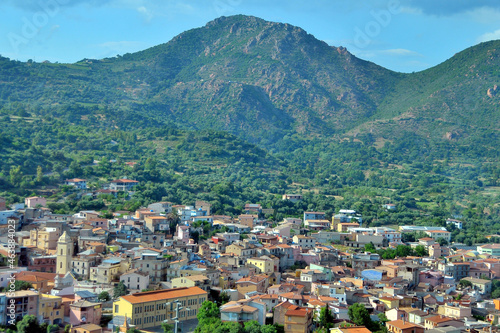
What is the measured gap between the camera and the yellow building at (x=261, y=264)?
110ft

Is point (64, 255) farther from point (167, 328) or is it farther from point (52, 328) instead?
point (167, 328)

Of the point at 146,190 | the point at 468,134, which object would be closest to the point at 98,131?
the point at 146,190

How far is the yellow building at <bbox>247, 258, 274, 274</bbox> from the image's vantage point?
33594mm

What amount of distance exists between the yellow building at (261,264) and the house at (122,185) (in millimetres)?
22962

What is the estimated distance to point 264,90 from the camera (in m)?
136

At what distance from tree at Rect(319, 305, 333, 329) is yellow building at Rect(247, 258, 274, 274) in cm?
747

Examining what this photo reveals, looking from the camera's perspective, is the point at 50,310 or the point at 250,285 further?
the point at 250,285

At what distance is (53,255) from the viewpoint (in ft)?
105

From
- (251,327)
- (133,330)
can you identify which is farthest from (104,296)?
(251,327)

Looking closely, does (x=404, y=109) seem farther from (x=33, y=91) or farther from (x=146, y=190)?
(x=146, y=190)

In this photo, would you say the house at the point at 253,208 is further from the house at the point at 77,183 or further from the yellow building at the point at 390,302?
the yellow building at the point at 390,302

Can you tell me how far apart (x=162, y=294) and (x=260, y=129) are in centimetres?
9443

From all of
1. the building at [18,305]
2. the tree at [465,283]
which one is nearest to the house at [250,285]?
the building at [18,305]

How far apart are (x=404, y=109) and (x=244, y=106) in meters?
28.5
